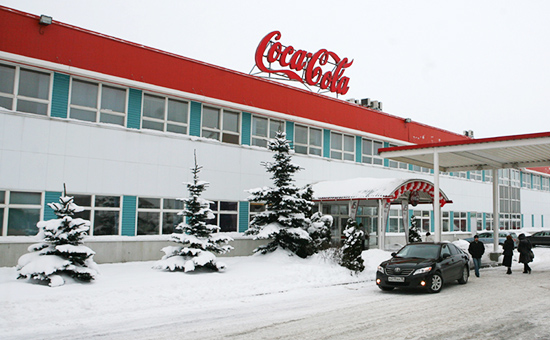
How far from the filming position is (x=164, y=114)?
66.6 feet

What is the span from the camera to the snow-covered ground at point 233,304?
8664mm

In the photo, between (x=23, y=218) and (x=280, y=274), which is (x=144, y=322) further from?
(x=23, y=218)

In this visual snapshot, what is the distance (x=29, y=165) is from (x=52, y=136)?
1287mm

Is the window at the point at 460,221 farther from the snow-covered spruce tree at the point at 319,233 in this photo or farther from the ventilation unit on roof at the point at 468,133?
the snow-covered spruce tree at the point at 319,233

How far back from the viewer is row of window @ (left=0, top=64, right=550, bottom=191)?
16.7 metres

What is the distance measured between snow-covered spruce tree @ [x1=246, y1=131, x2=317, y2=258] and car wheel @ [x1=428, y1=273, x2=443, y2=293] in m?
5.43

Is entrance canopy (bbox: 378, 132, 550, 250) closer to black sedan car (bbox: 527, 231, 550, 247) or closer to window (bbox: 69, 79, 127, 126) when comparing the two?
window (bbox: 69, 79, 127, 126)

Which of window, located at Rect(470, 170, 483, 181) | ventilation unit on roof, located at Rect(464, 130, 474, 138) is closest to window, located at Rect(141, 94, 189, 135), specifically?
window, located at Rect(470, 170, 483, 181)

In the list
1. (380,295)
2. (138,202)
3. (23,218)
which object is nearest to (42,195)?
(23,218)

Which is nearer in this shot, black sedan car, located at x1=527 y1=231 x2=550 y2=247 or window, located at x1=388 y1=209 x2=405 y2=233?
window, located at x1=388 y1=209 x2=405 y2=233

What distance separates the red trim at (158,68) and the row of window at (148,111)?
0.64 metres

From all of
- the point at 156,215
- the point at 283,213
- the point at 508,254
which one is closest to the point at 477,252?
the point at 508,254

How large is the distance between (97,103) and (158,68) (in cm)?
305

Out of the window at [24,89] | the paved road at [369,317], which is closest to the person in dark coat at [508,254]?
the paved road at [369,317]
